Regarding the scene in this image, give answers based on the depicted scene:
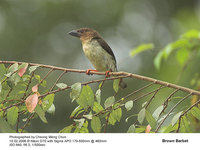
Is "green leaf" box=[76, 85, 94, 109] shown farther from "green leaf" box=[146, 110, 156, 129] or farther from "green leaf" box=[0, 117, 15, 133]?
"green leaf" box=[0, 117, 15, 133]

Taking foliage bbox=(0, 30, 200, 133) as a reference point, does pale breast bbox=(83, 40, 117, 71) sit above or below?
above

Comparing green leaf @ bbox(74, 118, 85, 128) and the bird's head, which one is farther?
the bird's head

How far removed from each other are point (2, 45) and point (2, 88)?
11.4m

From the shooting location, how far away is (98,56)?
421 cm

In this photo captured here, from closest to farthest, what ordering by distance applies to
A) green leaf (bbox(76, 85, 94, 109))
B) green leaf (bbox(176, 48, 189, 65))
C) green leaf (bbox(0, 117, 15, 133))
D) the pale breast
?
green leaf (bbox(0, 117, 15, 133)), green leaf (bbox(76, 85, 94, 109)), green leaf (bbox(176, 48, 189, 65)), the pale breast

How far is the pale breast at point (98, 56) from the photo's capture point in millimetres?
4215

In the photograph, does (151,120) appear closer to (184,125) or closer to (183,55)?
(184,125)

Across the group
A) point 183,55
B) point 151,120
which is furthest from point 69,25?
point 151,120

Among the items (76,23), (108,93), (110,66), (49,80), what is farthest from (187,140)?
(76,23)

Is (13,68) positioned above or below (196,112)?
above

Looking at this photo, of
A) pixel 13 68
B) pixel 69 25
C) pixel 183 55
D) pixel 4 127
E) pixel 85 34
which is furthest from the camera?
pixel 69 25

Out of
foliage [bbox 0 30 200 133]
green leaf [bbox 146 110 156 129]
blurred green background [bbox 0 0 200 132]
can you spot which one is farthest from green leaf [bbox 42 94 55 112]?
blurred green background [bbox 0 0 200 132]

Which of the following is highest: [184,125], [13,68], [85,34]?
[85,34]

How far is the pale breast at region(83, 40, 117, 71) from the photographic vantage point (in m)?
4.21
